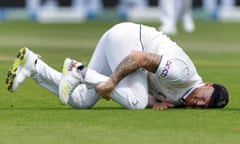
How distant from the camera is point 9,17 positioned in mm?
29984

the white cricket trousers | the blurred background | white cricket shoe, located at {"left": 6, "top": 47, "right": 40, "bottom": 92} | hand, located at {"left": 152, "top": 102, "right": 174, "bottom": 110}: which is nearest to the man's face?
hand, located at {"left": 152, "top": 102, "right": 174, "bottom": 110}

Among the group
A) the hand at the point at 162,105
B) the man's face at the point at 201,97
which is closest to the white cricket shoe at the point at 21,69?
the hand at the point at 162,105

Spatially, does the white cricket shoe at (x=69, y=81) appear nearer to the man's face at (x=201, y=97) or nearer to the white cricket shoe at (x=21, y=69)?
the white cricket shoe at (x=21, y=69)

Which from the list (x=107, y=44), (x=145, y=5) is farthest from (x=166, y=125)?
(x=145, y=5)

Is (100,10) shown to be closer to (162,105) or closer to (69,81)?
(162,105)

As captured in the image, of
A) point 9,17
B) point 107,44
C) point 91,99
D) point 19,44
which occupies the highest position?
point 107,44

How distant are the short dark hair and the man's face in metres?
0.04

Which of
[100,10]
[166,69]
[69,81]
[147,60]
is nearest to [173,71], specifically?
[166,69]

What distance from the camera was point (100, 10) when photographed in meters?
29.7

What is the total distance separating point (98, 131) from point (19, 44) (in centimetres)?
1238

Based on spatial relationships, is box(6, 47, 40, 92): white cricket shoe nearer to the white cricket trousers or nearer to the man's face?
the white cricket trousers

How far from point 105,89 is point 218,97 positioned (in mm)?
1046

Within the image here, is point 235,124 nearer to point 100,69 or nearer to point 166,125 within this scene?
point 166,125

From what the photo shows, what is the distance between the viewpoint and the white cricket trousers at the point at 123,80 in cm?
831
